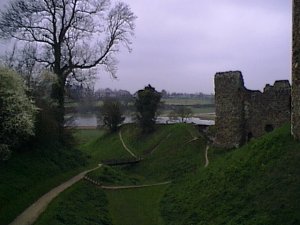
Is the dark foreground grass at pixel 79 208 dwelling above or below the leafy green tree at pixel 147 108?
below

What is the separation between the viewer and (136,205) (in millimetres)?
20344

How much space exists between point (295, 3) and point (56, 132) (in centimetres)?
1466

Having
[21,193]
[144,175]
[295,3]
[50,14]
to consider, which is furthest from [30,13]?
[295,3]

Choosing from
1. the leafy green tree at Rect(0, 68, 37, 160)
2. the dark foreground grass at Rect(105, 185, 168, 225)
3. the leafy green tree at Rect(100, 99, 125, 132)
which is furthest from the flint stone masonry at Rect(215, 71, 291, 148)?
the leafy green tree at Rect(100, 99, 125, 132)

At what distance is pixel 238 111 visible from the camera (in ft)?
91.8

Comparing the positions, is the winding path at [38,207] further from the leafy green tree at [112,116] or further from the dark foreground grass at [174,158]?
the leafy green tree at [112,116]

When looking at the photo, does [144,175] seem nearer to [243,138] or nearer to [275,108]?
[243,138]

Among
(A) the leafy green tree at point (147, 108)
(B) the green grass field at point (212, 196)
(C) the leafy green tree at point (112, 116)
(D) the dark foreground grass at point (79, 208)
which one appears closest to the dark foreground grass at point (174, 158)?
(B) the green grass field at point (212, 196)

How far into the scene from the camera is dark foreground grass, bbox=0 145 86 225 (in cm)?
1545

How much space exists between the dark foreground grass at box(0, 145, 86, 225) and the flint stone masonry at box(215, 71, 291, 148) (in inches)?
376

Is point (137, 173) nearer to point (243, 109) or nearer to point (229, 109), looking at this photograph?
point (229, 109)

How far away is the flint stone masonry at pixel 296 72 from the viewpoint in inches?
658

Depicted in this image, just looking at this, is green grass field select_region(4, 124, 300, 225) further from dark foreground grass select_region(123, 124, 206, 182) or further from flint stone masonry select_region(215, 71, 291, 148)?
flint stone masonry select_region(215, 71, 291, 148)

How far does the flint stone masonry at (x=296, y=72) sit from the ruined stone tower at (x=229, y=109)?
1084 cm
